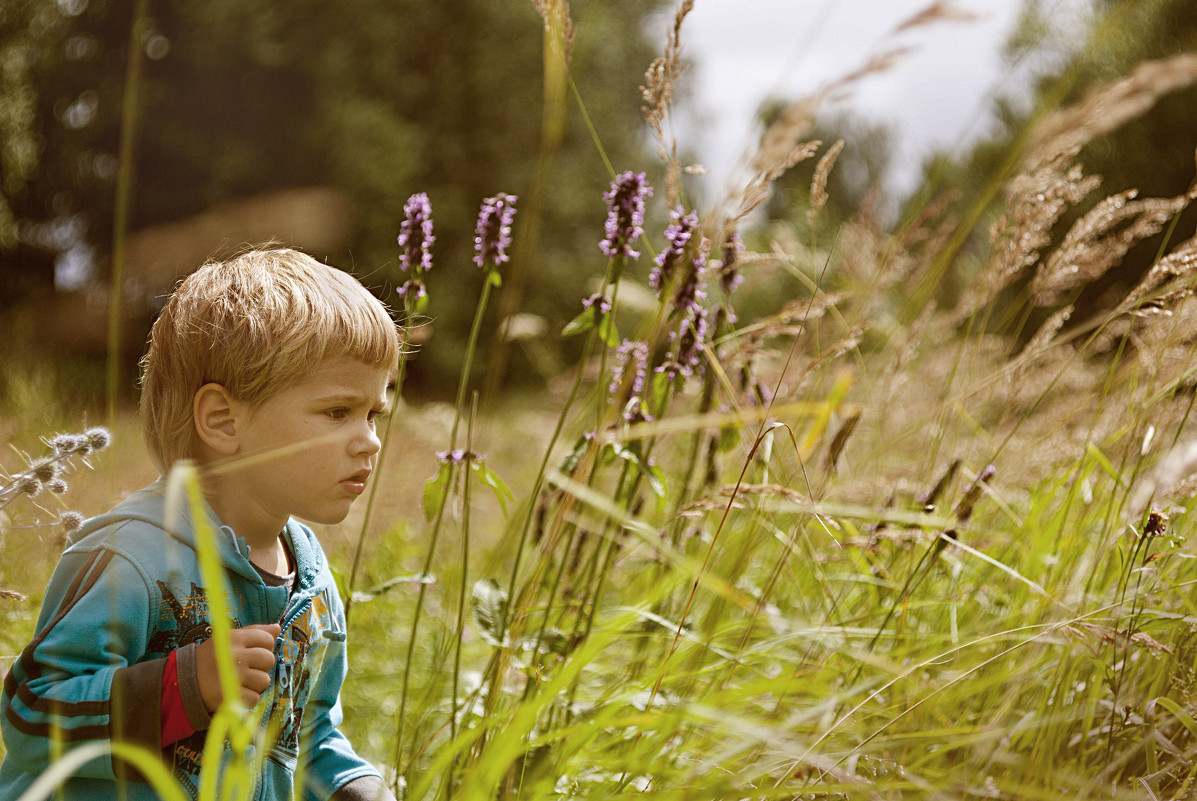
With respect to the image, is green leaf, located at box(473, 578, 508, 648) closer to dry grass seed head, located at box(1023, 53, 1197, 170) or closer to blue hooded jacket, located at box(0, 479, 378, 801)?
blue hooded jacket, located at box(0, 479, 378, 801)

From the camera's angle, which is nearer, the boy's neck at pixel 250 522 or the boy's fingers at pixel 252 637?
the boy's fingers at pixel 252 637

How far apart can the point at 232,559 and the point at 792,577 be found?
3.31 ft

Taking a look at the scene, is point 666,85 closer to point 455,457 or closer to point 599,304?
point 599,304

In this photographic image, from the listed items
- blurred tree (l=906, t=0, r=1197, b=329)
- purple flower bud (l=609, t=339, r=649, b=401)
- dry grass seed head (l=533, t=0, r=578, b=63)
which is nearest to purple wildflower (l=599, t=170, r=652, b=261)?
purple flower bud (l=609, t=339, r=649, b=401)

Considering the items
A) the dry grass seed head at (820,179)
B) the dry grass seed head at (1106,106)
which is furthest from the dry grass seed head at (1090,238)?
the dry grass seed head at (820,179)

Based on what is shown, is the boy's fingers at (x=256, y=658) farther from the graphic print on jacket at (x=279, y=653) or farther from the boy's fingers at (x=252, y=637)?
the graphic print on jacket at (x=279, y=653)

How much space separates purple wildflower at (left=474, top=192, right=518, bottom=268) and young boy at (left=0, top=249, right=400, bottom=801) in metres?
0.18

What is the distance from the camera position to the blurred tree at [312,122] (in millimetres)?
7281

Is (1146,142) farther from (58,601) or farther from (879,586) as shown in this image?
(58,601)

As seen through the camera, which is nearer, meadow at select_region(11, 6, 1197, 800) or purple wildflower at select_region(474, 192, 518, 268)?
meadow at select_region(11, 6, 1197, 800)

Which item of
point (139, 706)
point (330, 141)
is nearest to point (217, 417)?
point (139, 706)

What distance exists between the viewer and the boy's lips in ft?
3.32

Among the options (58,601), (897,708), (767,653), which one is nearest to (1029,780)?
(897,708)

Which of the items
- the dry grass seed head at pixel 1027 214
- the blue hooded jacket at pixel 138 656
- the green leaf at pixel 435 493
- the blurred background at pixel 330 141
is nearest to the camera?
the blue hooded jacket at pixel 138 656
